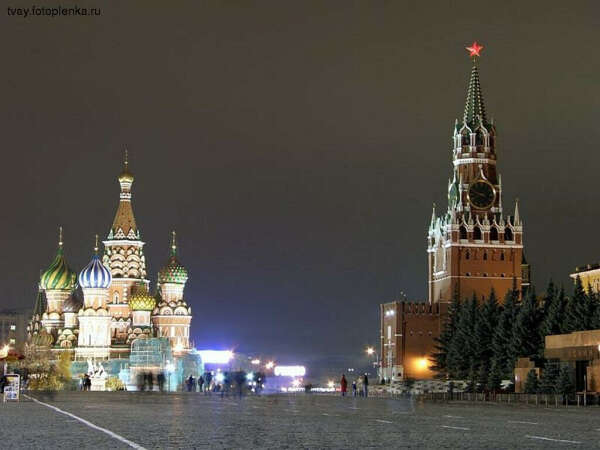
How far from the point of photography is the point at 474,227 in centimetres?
12850

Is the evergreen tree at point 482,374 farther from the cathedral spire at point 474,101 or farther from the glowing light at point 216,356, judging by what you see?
the glowing light at point 216,356

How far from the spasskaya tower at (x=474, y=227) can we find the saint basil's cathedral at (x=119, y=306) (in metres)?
29.6

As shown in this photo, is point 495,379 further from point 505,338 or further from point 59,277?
point 59,277

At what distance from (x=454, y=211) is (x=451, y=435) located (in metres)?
113

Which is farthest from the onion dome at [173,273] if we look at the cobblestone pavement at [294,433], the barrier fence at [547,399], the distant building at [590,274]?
the cobblestone pavement at [294,433]

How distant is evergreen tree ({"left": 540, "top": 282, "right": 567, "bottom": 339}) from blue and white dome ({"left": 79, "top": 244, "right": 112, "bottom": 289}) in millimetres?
78749

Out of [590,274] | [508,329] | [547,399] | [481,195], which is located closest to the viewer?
[547,399]

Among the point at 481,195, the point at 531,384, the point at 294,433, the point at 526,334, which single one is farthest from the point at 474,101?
the point at 294,433

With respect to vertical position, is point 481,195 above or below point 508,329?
above

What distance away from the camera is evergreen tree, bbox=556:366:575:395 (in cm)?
4434

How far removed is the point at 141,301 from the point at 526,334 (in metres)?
76.9

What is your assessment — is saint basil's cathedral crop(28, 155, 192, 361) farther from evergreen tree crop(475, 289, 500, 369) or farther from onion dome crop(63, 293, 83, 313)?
evergreen tree crop(475, 289, 500, 369)

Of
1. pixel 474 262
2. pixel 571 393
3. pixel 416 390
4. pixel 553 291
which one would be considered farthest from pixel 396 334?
pixel 571 393

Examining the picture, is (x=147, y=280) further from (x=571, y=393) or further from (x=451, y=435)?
(x=451, y=435)
